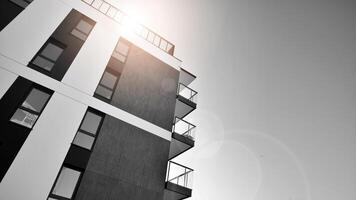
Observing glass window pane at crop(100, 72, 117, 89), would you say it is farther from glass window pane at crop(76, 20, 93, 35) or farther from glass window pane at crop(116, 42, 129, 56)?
glass window pane at crop(76, 20, 93, 35)

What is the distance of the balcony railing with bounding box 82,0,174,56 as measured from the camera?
554 inches

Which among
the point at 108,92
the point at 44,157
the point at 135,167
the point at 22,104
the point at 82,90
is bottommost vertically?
the point at 44,157

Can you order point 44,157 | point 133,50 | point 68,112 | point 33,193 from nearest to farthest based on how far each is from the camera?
point 33,193
point 44,157
point 68,112
point 133,50

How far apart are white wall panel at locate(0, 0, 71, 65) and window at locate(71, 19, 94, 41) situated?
0.82 m

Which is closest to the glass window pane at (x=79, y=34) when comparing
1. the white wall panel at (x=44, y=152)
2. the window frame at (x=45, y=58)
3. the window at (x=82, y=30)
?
the window at (x=82, y=30)

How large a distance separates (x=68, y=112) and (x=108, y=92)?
115 inches

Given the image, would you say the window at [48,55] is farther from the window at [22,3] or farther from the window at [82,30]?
the window at [22,3]

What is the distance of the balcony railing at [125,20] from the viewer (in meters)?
14.1

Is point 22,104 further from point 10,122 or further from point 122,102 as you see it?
point 122,102

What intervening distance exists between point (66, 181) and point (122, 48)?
7.87 m

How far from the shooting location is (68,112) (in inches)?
356

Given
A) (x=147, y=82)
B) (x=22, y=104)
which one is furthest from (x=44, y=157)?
(x=147, y=82)

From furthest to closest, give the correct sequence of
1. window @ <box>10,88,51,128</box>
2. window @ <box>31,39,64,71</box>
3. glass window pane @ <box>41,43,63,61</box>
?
glass window pane @ <box>41,43,63,61</box> → window @ <box>31,39,64,71</box> → window @ <box>10,88,51,128</box>

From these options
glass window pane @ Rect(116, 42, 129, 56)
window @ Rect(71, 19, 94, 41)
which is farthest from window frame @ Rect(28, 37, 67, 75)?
glass window pane @ Rect(116, 42, 129, 56)
